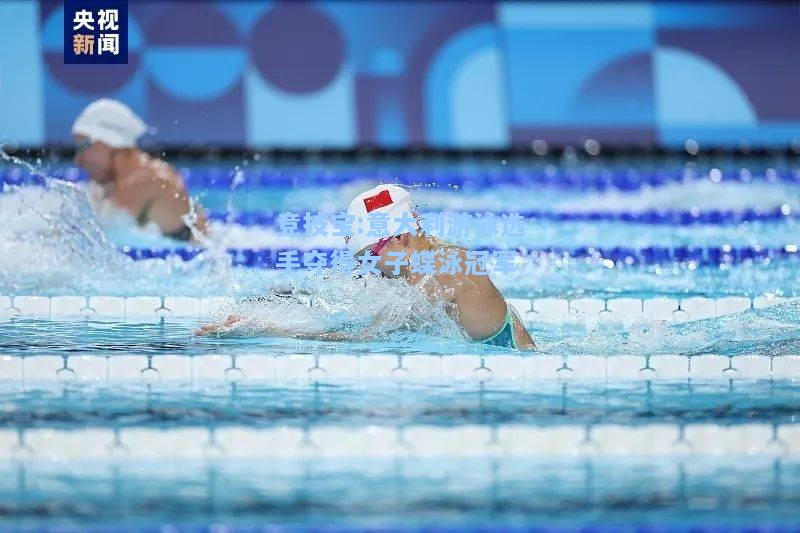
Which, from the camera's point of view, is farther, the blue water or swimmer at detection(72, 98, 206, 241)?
swimmer at detection(72, 98, 206, 241)

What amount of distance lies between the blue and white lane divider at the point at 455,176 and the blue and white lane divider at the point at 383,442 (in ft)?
13.2

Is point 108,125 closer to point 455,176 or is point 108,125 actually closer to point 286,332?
point 286,332

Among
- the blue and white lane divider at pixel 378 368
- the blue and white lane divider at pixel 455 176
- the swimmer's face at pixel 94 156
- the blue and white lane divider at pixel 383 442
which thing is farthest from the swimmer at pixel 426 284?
the blue and white lane divider at pixel 455 176

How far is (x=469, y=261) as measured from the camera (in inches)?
153

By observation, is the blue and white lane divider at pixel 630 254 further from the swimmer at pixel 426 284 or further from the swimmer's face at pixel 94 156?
the swimmer at pixel 426 284

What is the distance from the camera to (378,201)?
3.68m

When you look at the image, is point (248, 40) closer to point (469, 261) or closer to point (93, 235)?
point (93, 235)

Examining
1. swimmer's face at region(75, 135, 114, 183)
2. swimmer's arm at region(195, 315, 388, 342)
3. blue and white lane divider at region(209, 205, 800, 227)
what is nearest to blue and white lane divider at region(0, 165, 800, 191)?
blue and white lane divider at region(209, 205, 800, 227)

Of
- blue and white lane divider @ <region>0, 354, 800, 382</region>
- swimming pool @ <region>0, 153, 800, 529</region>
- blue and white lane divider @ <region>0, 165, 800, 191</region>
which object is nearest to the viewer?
swimming pool @ <region>0, 153, 800, 529</region>

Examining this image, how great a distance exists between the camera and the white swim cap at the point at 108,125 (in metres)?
5.62

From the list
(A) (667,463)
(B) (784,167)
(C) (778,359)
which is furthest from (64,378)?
(B) (784,167)

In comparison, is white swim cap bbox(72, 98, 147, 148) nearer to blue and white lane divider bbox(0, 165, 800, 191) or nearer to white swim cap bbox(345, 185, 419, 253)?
blue and white lane divider bbox(0, 165, 800, 191)

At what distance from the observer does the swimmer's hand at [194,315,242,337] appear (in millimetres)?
4020

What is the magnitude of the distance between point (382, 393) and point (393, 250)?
1.45ft
